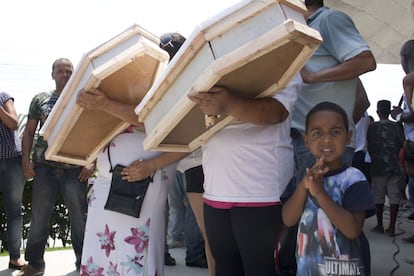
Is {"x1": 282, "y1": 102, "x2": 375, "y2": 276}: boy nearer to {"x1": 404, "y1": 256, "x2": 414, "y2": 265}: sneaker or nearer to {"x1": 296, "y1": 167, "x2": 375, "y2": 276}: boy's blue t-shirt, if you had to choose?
{"x1": 296, "y1": 167, "x2": 375, "y2": 276}: boy's blue t-shirt

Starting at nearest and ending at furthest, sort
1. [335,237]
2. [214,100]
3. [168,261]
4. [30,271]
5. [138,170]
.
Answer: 1. [214,100]
2. [335,237]
3. [138,170]
4. [30,271]
5. [168,261]

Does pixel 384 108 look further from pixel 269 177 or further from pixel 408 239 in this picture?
pixel 269 177

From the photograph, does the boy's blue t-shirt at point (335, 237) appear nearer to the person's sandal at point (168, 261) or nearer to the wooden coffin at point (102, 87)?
the wooden coffin at point (102, 87)

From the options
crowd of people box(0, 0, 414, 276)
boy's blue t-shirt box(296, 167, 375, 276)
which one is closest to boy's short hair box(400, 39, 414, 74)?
crowd of people box(0, 0, 414, 276)

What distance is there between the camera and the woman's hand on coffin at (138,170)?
257cm

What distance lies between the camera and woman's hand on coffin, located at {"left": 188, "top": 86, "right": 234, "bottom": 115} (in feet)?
6.19

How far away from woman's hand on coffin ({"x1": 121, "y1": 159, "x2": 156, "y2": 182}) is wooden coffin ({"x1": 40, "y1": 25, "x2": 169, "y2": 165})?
217 millimetres

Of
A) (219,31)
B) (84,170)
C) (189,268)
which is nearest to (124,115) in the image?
(219,31)

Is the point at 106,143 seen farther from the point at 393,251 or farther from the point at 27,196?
the point at 27,196

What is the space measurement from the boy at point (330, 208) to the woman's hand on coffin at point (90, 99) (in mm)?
975

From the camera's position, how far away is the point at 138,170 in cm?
257

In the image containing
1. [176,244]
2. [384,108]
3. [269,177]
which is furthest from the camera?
[384,108]

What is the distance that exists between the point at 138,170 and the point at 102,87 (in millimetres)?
Result: 455

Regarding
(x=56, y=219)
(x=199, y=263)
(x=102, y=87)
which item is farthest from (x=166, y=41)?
(x=56, y=219)
